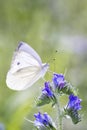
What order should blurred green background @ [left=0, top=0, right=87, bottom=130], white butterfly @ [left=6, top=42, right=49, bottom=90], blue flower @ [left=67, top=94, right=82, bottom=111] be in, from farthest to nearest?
blurred green background @ [left=0, top=0, right=87, bottom=130], white butterfly @ [left=6, top=42, right=49, bottom=90], blue flower @ [left=67, top=94, right=82, bottom=111]

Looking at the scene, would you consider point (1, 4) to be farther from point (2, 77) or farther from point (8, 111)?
point (8, 111)

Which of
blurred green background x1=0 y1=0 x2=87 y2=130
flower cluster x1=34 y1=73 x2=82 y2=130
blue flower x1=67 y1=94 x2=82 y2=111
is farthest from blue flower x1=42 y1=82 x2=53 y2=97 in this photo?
blurred green background x1=0 y1=0 x2=87 y2=130

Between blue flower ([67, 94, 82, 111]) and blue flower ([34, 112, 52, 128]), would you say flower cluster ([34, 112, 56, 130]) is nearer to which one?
blue flower ([34, 112, 52, 128])

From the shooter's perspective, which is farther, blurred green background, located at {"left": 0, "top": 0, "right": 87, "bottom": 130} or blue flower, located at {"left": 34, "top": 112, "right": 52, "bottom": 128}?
blurred green background, located at {"left": 0, "top": 0, "right": 87, "bottom": 130}

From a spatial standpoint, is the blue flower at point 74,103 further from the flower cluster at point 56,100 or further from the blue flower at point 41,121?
the blue flower at point 41,121

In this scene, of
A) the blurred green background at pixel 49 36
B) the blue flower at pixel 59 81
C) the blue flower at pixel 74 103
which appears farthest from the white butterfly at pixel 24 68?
the blurred green background at pixel 49 36

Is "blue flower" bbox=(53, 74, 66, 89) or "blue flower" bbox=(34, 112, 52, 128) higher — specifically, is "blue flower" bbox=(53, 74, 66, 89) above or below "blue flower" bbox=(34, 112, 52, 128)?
above

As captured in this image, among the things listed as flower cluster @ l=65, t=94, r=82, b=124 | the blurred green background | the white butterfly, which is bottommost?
flower cluster @ l=65, t=94, r=82, b=124

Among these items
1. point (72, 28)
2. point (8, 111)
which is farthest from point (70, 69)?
point (8, 111)
